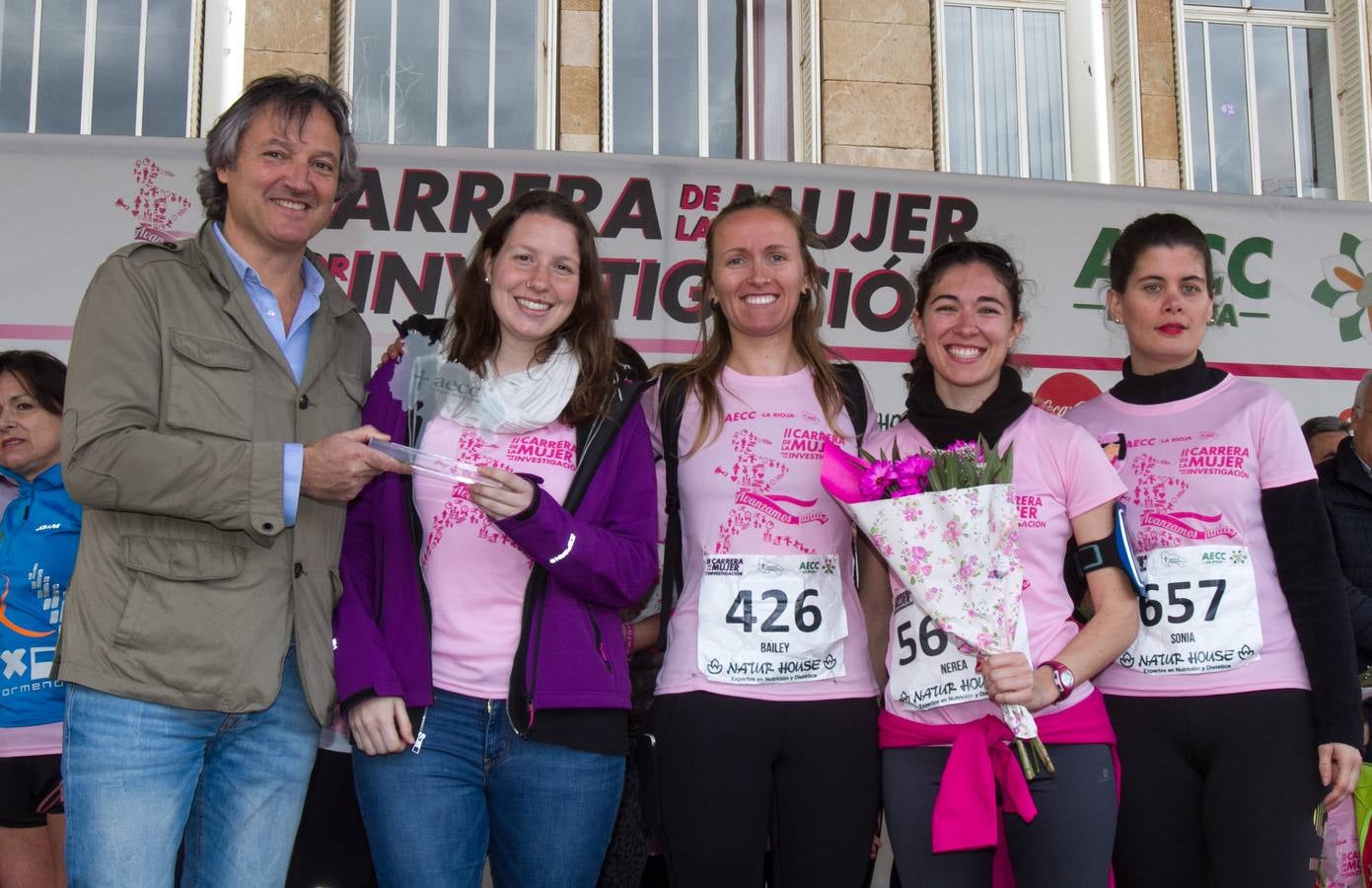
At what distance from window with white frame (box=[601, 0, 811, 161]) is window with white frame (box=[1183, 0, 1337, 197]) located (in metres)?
2.69

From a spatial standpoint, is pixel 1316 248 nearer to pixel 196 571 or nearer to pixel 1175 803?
pixel 1175 803

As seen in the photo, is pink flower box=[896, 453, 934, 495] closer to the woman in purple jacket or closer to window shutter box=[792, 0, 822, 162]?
the woman in purple jacket

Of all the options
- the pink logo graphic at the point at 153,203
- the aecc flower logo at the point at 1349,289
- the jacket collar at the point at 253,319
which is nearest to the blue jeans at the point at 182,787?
the jacket collar at the point at 253,319

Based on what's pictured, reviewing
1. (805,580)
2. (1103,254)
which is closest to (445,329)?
(805,580)

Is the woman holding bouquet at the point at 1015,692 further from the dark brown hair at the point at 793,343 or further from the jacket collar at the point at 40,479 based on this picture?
the jacket collar at the point at 40,479

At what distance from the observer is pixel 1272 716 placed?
94.3 inches

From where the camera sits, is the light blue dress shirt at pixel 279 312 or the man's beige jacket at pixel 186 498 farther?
the light blue dress shirt at pixel 279 312

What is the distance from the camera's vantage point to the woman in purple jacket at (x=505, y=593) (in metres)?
2.12

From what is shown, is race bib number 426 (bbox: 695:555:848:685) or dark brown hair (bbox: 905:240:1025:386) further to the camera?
dark brown hair (bbox: 905:240:1025:386)

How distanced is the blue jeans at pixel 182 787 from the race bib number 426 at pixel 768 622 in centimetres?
Answer: 75

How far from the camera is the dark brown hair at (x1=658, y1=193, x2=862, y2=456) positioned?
2.53 meters

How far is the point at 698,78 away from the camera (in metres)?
6.98

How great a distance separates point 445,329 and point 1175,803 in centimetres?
172

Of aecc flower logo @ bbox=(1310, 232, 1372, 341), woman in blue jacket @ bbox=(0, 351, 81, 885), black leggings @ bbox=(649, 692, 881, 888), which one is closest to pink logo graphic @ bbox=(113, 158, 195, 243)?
woman in blue jacket @ bbox=(0, 351, 81, 885)
